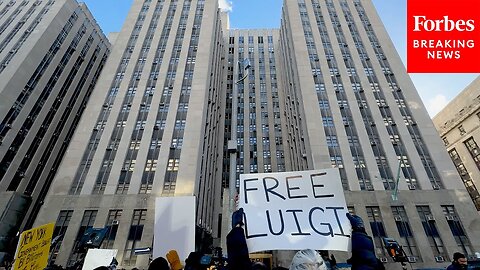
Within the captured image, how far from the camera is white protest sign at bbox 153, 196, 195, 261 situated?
26.9 ft

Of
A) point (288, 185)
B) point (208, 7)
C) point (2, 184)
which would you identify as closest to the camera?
point (288, 185)

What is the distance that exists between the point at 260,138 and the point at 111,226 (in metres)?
31.9

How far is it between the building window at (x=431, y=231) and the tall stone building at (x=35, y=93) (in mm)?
43259

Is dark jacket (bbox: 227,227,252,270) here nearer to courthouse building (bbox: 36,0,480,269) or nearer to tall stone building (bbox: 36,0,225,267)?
courthouse building (bbox: 36,0,480,269)

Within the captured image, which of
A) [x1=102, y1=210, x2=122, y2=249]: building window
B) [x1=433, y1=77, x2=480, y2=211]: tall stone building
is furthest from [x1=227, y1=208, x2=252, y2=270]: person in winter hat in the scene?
[x1=433, y1=77, x2=480, y2=211]: tall stone building

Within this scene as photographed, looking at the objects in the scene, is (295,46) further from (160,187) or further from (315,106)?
(160,187)

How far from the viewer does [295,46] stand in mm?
44750

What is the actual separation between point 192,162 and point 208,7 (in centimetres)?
3411

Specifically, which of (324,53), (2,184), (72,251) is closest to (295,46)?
(324,53)

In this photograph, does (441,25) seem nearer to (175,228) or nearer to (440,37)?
(440,37)

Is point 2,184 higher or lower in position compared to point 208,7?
lower

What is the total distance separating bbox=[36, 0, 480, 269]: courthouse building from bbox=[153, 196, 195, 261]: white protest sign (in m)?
10.5

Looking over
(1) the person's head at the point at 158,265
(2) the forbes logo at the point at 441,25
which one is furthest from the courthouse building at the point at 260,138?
(1) the person's head at the point at 158,265

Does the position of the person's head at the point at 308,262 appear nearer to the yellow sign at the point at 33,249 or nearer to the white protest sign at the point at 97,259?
the yellow sign at the point at 33,249
